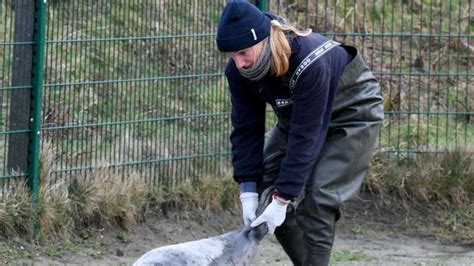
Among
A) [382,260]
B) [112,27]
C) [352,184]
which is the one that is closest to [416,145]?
[382,260]

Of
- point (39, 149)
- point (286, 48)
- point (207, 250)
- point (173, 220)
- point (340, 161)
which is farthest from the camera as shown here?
point (173, 220)

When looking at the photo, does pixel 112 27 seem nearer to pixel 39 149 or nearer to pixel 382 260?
pixel 39 149

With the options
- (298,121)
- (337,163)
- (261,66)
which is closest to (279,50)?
(261,66)

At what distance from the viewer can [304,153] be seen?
535cm

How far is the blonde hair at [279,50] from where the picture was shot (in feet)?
17.2

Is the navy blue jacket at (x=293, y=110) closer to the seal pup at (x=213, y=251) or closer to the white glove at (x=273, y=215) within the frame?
the white glove at (x=273, y=215)

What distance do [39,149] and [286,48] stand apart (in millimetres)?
2781

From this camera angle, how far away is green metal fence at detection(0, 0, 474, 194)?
7.48 metres

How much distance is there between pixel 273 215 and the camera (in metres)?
5.33

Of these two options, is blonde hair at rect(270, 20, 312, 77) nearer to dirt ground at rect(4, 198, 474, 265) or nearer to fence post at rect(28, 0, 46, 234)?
dirt ground at rect(4, 198, 474, 265)

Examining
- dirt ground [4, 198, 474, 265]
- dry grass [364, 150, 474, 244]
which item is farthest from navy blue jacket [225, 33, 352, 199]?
dry grass [364, 150, 474, 244]

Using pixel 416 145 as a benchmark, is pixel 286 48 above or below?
above

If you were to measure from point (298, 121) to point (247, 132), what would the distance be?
0.45m

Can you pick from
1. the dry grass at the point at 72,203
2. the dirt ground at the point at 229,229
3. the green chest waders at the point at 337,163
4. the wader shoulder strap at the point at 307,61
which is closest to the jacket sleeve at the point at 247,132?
the green chest waders at the point at 337,163
